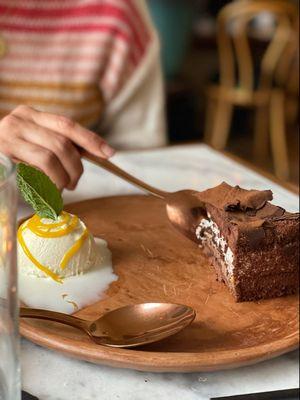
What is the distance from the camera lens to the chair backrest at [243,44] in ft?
9.50

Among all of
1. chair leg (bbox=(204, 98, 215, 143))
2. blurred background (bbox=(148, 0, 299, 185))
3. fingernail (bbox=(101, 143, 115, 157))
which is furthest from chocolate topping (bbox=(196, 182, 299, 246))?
chair leg (bbox=(204, 98, 215, 143))

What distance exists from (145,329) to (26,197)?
0.13m

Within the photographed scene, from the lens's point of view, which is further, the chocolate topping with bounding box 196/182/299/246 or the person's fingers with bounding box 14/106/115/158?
the person's fingers with bounding box 14/106/115/158

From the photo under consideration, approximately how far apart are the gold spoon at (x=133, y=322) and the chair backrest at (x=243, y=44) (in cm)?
251

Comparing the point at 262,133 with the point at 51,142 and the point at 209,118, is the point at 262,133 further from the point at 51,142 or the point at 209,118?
the point at 51,142

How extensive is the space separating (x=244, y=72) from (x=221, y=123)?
25 cm

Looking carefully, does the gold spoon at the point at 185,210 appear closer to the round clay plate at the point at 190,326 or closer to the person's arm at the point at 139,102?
the round clay plate at the point at 190,326

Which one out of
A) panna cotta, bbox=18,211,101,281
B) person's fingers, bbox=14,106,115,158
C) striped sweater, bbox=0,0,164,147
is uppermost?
striped sweater, bbox=0,0,164,147

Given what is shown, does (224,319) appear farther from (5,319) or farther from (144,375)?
(5,319)

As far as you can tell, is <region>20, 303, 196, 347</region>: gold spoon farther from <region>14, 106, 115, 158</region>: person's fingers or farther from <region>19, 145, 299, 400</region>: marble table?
<region>14, 106, 115, 158</region>: person's fingers

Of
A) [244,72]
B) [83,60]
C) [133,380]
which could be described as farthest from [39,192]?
[244,72]

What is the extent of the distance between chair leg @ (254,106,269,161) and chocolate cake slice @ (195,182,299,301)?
250 cm

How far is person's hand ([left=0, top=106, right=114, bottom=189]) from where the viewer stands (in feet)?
2.34

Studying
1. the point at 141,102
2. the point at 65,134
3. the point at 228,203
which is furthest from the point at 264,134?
the point at 228,203
